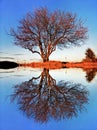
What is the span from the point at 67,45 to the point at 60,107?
995 mm

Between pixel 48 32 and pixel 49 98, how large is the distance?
85 centimetres

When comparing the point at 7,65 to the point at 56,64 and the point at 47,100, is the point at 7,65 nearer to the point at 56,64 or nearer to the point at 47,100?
the point at 56,64

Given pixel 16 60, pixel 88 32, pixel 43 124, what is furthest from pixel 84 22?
pixel 43 124

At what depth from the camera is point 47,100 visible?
1414 mm

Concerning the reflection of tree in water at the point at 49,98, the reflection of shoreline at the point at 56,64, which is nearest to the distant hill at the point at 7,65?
the reflection of shoreline at the point at 56,64

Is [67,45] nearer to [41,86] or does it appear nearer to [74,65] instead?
[74,65]

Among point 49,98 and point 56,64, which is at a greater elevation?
point 56,64

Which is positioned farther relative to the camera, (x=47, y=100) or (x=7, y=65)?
(x=7, y=65)

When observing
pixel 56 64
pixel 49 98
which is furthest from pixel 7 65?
pixel 49 98

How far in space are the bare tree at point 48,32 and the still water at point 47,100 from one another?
31 centimetres

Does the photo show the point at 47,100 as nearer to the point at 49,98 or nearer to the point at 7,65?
the point at 49,98

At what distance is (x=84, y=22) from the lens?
2.13 metres

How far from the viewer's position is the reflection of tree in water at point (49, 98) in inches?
51.3

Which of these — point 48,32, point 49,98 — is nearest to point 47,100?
point 49,98
